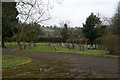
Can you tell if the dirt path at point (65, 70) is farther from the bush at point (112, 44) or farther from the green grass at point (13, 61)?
the bush at point (112, 44)

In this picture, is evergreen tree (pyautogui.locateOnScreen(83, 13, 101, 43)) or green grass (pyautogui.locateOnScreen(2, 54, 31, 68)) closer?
green grass (pyautogui.locateOnScreen(2, 54, 31, 68))

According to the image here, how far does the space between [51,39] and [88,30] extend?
1034 inches

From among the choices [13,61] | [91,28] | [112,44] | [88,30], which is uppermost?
[91,28]

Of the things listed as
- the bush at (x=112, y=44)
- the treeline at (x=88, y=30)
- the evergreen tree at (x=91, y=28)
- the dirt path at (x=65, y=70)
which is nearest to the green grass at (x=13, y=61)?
the dirt path at (x=65, y=70)

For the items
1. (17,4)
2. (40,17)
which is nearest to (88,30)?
(40,17)

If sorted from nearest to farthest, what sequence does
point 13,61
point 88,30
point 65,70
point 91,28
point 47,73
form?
point 47,73 < point 65,70 < point 13,61 < point 91,28 < point 88,30

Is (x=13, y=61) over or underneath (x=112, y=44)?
underneath

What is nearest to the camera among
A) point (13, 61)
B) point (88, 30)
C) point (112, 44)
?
point (13, 61)

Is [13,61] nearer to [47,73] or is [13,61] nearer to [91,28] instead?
[47,73]

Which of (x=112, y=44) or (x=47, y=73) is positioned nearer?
(x=47, y=73)

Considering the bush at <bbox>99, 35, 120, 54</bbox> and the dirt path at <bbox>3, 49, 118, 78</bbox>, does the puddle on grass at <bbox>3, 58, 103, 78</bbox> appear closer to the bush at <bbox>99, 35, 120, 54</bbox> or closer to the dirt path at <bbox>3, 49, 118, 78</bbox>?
the dirt path at <bbox>3, 49, 118, 78</bbox>

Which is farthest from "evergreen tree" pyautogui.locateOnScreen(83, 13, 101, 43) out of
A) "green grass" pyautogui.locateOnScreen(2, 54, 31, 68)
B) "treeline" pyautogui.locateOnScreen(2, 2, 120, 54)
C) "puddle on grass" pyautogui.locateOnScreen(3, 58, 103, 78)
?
"puddle on grass" pyautogui.locateOnScreen(3, 58, 103, 78)

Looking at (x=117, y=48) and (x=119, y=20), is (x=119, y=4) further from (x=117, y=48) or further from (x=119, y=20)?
(x=117, y=48)

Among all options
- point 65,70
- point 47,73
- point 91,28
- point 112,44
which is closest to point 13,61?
point 47,73
